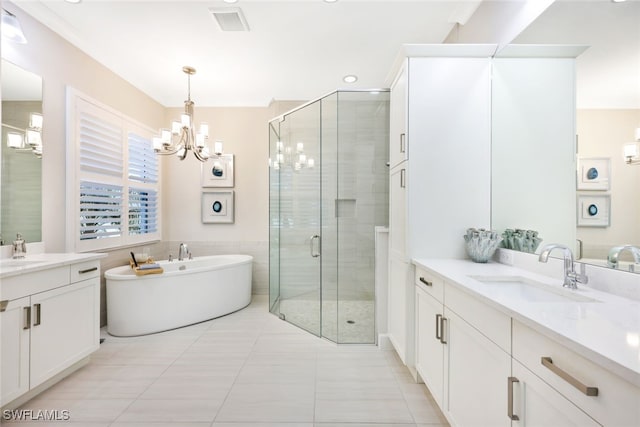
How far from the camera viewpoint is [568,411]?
2.47 feet

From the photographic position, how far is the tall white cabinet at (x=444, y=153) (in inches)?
78.7

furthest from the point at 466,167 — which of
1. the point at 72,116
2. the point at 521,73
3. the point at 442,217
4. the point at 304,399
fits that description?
the point at 72,116

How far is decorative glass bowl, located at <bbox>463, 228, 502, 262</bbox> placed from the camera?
185 centimetres

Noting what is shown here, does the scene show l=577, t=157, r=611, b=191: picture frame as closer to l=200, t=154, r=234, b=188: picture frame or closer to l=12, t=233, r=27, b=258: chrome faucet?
l=12, t=233, r=27, b=258: chrome faucet

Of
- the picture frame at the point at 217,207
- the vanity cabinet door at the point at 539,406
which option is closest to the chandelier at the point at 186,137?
the picture frame at the point at 217,207

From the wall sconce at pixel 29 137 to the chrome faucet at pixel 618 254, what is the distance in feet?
12.1

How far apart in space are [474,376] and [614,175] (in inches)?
40.0

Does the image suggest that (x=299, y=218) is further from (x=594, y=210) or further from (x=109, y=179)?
(x=594, y=210)

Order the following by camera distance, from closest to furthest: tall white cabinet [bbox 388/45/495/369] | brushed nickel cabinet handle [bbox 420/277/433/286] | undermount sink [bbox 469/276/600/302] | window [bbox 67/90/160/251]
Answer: undermount sink [bbox 469/276/600/302], brushed nickel cabinet handle [bbox 420/277/433/286], tall white cabinet [bbox 388/45/495/369], window [bbox 67/90/160/251]

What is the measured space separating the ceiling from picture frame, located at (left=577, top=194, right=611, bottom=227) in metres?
0.42

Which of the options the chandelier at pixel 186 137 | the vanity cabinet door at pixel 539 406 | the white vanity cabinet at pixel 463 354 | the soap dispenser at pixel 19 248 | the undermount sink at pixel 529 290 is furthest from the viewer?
the chandelier at pixel 186 137

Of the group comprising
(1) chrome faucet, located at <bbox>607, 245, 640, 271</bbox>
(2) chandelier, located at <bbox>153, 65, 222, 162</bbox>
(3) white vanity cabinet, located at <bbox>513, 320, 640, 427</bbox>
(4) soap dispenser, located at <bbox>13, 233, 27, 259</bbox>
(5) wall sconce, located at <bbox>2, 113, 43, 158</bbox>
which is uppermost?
(2) chandelier, located at <bbox>153, 65, 222, 162</bbox>

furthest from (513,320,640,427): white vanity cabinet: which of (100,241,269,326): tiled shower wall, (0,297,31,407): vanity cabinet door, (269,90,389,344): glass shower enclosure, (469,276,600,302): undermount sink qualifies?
(100,241,269,326): tiled shower wall

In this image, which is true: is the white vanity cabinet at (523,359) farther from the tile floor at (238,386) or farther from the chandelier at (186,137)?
the chandelier at (186,137)
